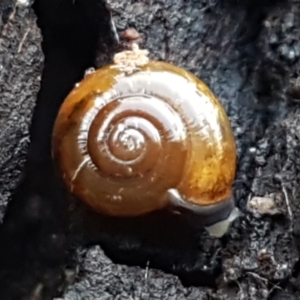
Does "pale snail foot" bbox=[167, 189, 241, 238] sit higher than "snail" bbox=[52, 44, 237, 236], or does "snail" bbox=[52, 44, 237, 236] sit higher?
"snail" bbox=[52, 44, 237, 236]

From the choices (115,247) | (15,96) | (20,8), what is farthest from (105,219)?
(20,8)

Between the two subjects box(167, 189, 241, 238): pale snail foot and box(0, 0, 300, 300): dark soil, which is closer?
box(0, 0, 300, 300): dark soil

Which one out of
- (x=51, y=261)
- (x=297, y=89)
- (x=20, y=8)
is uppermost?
(x=20, y=8)

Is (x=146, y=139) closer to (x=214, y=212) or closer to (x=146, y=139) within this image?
(x=146, y=139)

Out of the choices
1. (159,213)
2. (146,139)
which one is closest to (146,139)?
(146,139)

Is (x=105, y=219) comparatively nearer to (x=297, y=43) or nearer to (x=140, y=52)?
(x=140, y=52)
